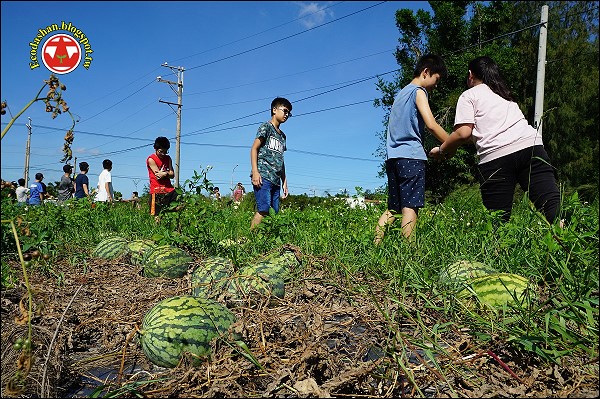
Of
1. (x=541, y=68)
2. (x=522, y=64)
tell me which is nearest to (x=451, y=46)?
(x=522, y=64)

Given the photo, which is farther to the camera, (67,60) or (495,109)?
(495,109)

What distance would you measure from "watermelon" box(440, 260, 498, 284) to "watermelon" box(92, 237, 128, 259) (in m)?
2.82

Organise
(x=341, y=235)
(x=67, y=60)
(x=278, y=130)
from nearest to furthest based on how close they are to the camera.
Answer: (x=67, y=60) < (x=341, y=235) < (x=278, y=130)

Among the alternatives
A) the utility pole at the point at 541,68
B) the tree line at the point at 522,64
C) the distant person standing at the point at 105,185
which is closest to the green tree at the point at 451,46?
the tree line at the point at 522,64

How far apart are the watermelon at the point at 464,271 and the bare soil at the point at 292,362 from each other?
14.9 inches

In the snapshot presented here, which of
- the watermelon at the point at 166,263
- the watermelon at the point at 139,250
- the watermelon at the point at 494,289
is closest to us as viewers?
the watermelon at the point at 494,289

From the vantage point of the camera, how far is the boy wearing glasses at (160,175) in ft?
20.9

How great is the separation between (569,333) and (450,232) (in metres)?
1.94

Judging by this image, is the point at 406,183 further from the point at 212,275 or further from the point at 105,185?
the point at 105,185

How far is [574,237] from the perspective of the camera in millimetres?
2021

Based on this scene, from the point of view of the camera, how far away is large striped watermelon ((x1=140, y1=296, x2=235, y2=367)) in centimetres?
186

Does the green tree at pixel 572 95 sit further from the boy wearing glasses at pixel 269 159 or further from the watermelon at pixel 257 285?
the watermelon at pixel 257 285

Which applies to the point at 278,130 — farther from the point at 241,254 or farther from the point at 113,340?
the point at 113,340

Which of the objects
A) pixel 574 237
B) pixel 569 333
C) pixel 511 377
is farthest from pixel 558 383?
pixel 574 237
